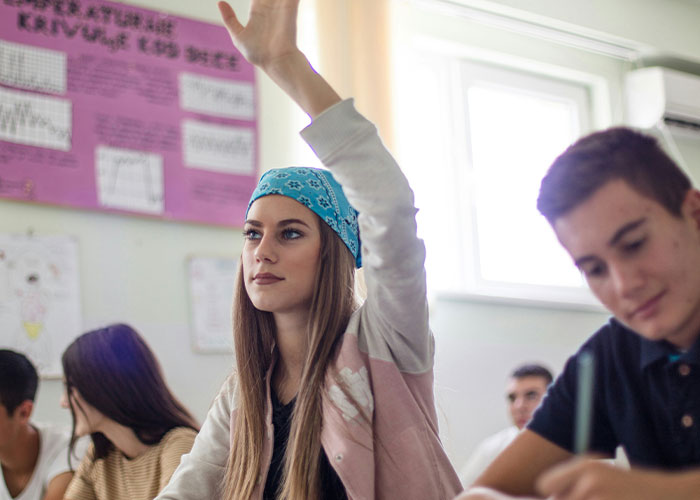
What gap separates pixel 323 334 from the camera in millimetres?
1597

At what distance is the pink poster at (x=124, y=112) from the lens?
296 centimetres

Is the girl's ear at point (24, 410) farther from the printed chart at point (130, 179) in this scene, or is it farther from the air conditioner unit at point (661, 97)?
the air conditioner unit at point (661, 97)

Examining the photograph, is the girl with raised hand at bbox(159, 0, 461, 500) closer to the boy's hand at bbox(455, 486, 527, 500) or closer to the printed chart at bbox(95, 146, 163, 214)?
the boy's hand at bbox(455, 486, 527, 500)

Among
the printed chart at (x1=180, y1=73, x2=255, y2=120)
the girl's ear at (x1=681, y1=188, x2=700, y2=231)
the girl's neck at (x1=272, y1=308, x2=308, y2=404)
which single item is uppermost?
the printed chart at (x1=180, y1=73, x2=255, y2=120)

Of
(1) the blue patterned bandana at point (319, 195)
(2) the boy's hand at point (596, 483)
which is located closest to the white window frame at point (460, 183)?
(1) the blue patterned bandana at point (319, 195)

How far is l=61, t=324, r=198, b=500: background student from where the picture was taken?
226cm

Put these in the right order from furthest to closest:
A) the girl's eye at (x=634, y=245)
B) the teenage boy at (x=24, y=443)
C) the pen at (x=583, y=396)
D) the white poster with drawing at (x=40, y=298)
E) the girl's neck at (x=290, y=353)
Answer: the white poster with drawing at (x=40, y=298), the teenage boy at (x=24, y=443), the girl's neck at (x=290, y=353), the pen at (x=583, y=396), the girl's eye at (x=634, y=245)

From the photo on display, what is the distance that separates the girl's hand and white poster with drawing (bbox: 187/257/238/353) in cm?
183

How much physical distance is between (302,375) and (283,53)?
Result: 0.56 meters

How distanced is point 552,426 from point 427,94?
10.3 feet

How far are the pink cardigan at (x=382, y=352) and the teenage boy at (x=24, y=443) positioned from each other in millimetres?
1215

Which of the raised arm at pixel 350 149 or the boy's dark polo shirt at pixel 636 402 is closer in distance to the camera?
the boy's dark polo shirt at pixel 636 402

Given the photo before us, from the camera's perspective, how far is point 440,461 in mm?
1452

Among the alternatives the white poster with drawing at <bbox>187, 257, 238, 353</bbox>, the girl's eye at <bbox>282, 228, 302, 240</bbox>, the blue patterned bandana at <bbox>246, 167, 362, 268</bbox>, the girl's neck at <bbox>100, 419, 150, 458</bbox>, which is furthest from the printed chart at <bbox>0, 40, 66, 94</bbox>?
the girl's eye at <bbox>282, 228, 302, 240</bbox>
